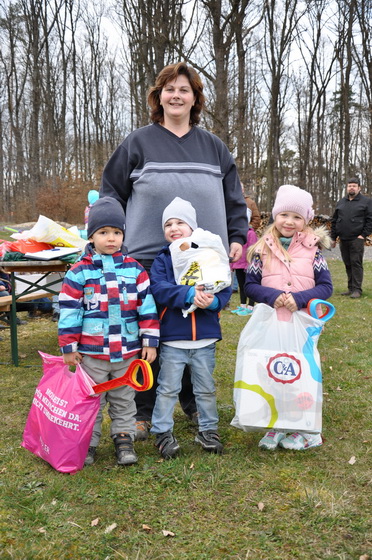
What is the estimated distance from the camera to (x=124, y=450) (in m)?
2.73

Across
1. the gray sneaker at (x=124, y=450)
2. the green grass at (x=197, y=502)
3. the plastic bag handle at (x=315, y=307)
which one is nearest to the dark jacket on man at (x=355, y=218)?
the green grass at (x=197, y=502)

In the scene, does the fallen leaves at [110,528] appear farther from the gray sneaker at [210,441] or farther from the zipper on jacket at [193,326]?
the zipper on jacket at [193,326]

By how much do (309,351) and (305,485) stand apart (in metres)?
0.69

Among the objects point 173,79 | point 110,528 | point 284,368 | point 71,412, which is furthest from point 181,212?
point 110,528

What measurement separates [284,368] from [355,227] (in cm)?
702

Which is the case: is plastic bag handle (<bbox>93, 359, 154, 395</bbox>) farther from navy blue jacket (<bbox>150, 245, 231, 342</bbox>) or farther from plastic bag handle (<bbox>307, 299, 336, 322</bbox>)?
plastic bag handle (<bbox>307, 299, 336, 322</bbox>)

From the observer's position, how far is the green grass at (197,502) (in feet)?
6.63

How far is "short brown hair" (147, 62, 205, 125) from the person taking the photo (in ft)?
9.41

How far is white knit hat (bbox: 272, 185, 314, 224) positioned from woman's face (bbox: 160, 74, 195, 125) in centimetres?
76

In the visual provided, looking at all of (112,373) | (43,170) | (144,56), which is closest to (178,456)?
(112,373)

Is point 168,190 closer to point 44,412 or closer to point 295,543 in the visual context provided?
point 44,412

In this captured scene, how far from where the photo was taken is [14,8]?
23578mm

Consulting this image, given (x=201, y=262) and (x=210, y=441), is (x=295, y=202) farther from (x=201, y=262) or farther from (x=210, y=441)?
(x=210, y=441)

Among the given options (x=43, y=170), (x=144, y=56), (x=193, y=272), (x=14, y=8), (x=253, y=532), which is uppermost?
(x=14, y=8)
